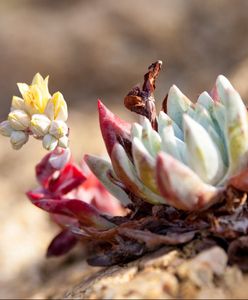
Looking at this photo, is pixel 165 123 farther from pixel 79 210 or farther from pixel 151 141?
pixel 79 210

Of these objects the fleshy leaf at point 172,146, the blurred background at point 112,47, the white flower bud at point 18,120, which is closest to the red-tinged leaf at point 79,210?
the white flower bud at point 18,120

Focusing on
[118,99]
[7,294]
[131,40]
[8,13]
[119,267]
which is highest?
[8,13]

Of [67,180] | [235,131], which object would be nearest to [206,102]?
[235,131]

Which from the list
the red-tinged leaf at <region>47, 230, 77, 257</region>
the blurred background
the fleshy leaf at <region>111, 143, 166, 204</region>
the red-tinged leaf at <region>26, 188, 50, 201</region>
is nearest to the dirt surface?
the fleshy leaf at <region>111, 143, 166, 204</region>

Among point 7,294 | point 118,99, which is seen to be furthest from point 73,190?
point 118,99

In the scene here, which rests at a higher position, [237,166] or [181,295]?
[237,166]

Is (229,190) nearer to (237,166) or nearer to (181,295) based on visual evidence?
(237,166)

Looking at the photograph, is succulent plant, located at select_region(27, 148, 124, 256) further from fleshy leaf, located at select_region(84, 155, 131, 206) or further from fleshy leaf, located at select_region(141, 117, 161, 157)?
fleshy leaf, located at select_region(141, 117, 161, 157)
